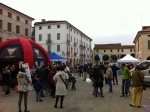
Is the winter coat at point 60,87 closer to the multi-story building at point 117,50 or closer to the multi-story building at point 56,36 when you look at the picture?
the multi-story building at point 56,36

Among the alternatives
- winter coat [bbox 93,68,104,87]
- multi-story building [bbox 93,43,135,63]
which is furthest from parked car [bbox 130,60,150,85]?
multi-story building [bbox 93,43,135,63]

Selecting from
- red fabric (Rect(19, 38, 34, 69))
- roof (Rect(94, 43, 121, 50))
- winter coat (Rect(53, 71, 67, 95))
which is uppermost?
roof (Rect(94, 43, 121, 50))

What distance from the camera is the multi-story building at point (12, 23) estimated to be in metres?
31.4

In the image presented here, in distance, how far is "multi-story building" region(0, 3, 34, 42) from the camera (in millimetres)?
31395

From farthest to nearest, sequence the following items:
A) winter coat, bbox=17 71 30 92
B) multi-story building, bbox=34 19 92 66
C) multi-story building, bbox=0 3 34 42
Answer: multi-story building, bbox=34 19 92 66 < multi-story building, bbox=0 3 34 42 < winter coat, bbox=17 71 30 92

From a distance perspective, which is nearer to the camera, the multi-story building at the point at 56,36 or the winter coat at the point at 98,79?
the winter coat at the point at 98,79

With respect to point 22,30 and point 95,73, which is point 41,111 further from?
point 22,30

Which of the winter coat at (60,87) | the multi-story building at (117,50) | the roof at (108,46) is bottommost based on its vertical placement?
the winter coat at (60,87)

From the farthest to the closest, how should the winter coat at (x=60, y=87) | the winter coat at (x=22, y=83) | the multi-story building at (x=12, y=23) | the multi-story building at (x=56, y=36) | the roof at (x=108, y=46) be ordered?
the roof at (x=108, y=46) < the multi-story building at (x=56, y=36) < the multi-story building at (x=12, y=23) < the winter coat at (x=60, y=87) < the winter coat at (x=22, y=83)

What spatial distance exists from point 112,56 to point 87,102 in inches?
2674

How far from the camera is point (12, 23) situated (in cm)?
3375

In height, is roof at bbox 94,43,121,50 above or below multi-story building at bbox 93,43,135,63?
above

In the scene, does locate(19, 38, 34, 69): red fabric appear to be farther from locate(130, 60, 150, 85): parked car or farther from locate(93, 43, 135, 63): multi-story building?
locate(93, 43, 135, 63): multi-story building

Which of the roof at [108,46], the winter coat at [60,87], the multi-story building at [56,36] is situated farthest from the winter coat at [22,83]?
the roof at [108,46]
